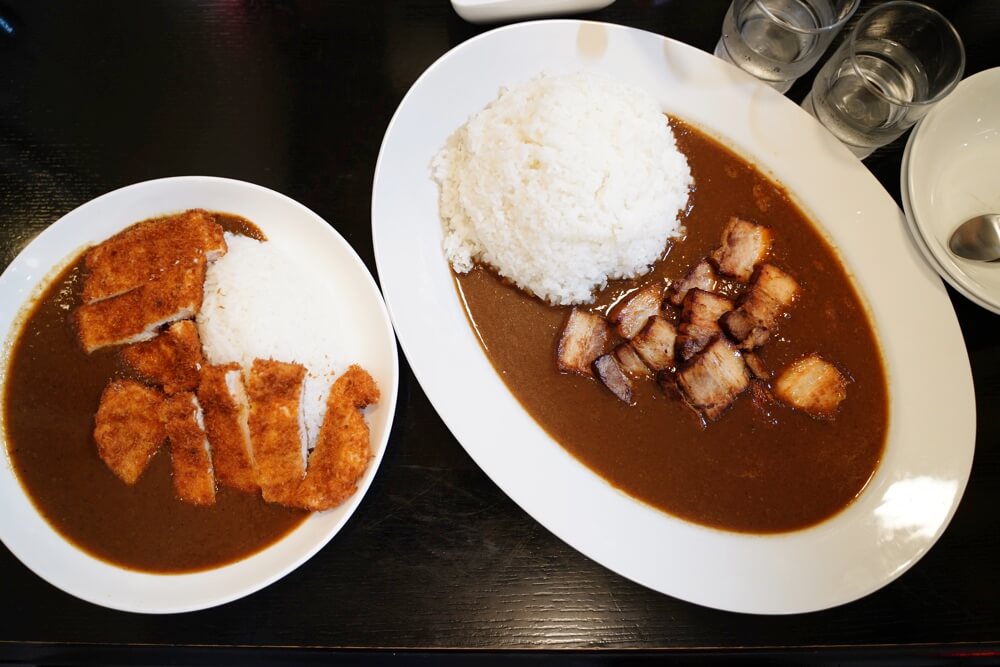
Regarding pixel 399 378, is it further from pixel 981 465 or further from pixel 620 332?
pixel 981 465

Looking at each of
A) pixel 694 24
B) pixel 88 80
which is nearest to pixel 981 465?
pixel 694 24

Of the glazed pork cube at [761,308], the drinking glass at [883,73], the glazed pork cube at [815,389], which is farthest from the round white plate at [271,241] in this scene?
the drinking glass at [883,73]

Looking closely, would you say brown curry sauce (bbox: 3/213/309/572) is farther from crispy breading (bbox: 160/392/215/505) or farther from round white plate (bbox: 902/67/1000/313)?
round white plate (bbox: 902/67/1000/313)

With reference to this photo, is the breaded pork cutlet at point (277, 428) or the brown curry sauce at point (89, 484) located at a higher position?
the breaded pork cutlet at point (277, 428)

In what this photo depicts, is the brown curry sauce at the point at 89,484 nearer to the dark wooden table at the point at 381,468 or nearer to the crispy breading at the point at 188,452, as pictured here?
the crispy breading at the point at 188,452

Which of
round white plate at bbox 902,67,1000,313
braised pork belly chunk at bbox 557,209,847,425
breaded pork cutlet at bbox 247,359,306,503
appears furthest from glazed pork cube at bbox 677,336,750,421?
breaded pork cutlet at bbox 247,359,306,503
